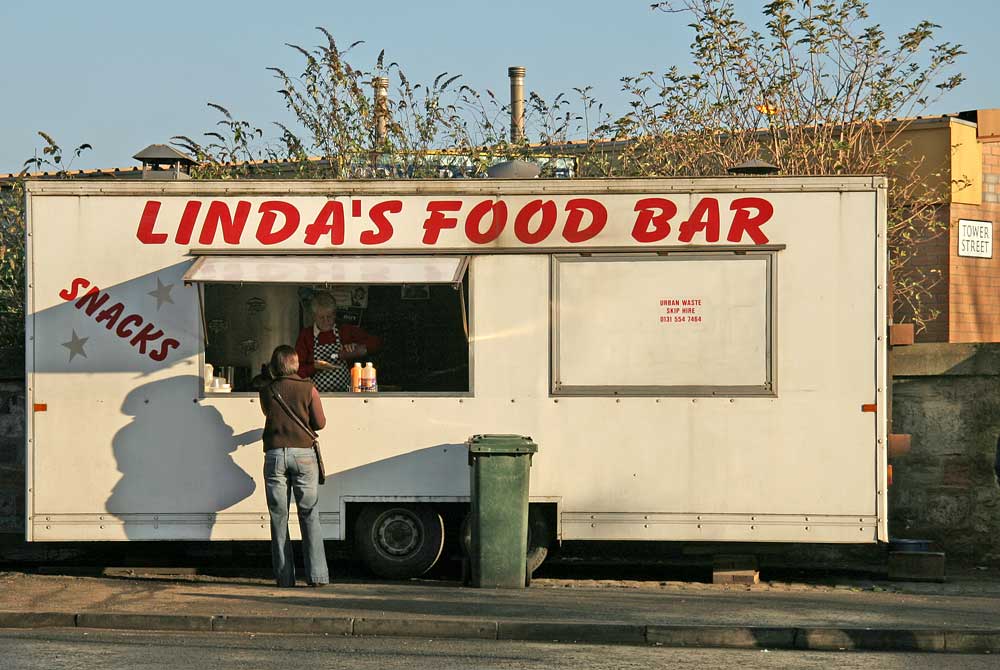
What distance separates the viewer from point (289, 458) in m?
10.5

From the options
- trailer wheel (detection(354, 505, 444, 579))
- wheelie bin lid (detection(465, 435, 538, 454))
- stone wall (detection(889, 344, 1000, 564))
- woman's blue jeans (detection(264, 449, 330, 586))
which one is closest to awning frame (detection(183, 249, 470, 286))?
wheelie bin lid (detection(465, 435, 538, 454))

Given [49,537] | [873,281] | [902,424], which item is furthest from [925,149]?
[49,537]

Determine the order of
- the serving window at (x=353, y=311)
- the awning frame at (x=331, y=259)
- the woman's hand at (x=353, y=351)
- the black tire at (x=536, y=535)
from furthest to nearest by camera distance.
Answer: the woman's hand at (x=353, y=351)
the black tire at (x=536, y=535)
the serving window at (x=353, y=311)
the awning frame at (x=331, y=259)

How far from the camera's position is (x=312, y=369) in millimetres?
11352

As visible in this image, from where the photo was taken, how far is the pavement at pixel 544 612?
8.59 meters

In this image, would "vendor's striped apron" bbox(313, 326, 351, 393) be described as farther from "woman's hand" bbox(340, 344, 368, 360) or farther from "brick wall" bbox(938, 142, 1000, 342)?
"brick wall" bbox(938, 142, 1000, 342)

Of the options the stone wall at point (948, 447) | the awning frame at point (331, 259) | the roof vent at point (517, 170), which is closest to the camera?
the awning frame at point (331, 259)

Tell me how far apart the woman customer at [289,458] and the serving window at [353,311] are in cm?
55

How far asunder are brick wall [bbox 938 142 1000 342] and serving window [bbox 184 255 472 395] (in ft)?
30.9

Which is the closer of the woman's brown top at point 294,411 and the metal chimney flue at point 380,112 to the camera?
the woman's brown top at point 294,411

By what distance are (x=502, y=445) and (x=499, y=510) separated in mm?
505

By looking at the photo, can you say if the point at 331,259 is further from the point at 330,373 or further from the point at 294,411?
the point at 294,411

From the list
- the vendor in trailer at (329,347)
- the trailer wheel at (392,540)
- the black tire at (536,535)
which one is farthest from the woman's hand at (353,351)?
the black tire at (536,535)

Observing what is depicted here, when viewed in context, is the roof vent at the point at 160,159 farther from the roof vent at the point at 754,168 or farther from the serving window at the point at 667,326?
the roof vent at the point at 754,168
